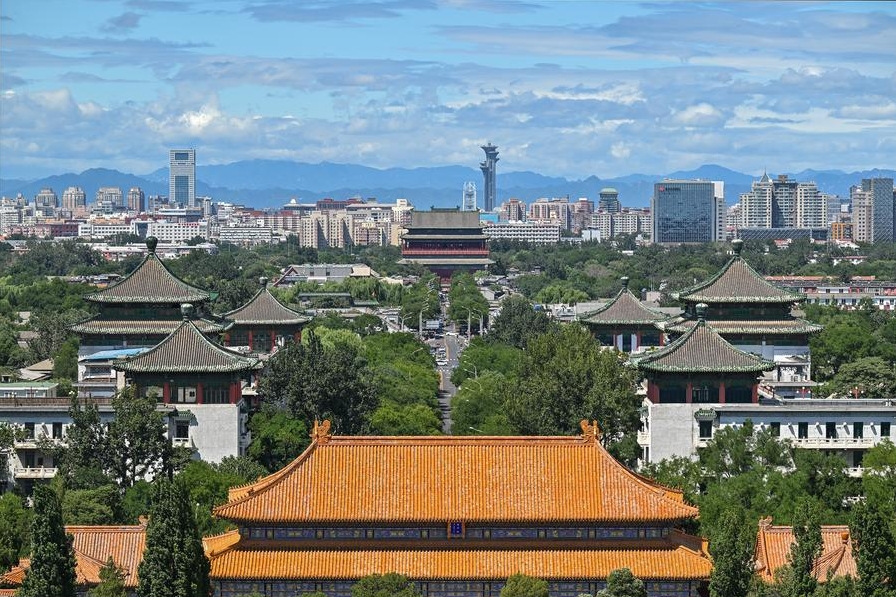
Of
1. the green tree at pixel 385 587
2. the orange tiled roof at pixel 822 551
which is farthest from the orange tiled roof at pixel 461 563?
the orange tiled roof at pixel 822 551

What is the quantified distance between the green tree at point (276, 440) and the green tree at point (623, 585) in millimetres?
21046

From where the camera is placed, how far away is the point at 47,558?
32625mm

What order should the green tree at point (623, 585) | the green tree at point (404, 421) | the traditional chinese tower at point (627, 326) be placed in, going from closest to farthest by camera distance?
the green tree at point (623, 585) < the green tree at point (404, 421) < the traditional chinese tower at point (627, 326)

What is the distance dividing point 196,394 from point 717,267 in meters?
116

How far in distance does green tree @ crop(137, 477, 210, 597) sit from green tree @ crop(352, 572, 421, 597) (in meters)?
3.00

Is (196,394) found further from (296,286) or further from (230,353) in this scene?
(296,286)

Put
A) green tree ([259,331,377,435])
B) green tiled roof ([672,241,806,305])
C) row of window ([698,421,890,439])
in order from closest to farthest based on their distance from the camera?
row of window ([698,421,890,439]) → green tree ([259,331,377,435]) → green tiled roof ([672,241,806,305])

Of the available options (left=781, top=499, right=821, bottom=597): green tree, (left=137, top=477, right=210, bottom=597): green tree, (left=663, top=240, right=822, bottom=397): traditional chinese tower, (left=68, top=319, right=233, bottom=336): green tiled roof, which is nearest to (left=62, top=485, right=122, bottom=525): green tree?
(left=137, top=477, right=210, bottom=597): green tree

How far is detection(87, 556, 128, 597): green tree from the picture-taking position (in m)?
33.5

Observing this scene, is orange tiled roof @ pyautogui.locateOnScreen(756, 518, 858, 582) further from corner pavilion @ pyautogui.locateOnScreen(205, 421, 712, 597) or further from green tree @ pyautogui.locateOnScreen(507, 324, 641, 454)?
green tree @ pyautogui.locateOnScreen(507, 324, 641, 454)

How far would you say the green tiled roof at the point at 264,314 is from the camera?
246 ft

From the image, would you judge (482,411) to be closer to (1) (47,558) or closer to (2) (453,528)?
(2) (453,528)

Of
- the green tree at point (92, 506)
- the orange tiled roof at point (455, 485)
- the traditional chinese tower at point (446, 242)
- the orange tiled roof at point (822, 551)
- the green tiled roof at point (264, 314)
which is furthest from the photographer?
the traditional chinese tower at point (446, 242)

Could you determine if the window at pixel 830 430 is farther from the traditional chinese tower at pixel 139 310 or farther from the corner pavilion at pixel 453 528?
the traditional chinese tower at pixel 139 310
